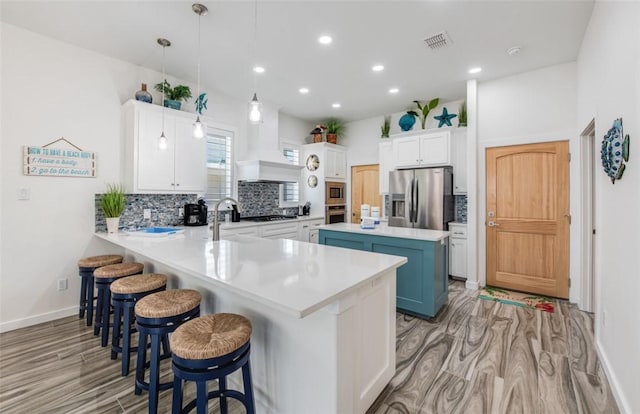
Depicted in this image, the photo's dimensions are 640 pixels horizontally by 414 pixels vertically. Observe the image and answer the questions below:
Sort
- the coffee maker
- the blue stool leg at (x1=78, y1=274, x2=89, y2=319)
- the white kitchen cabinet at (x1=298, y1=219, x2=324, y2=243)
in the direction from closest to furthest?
the blue stool leg at (x1=78, y1=274, x2=89, y2=319) < the coffee maker < the white kitchen cabinet at (x1=298, y1=219, x2=324, y2=243)

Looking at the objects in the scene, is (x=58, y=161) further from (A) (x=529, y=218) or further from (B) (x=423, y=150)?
(A) (x=529, y=218)

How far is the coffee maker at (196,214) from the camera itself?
3885 millimetres

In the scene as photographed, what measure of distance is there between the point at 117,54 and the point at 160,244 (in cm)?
246

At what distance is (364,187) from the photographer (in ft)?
19.8

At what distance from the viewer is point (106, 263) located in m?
2.83

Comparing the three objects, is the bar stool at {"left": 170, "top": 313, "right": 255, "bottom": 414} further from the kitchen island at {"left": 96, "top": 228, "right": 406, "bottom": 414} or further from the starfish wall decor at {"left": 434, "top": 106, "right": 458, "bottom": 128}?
the starfish wall decor at {"left": 434, "top": 106, "right": 458, "bottom": 128}

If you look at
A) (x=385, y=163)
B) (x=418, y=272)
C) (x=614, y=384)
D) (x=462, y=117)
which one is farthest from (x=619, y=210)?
(x=385, y=163)

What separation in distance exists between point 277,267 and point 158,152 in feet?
8.79

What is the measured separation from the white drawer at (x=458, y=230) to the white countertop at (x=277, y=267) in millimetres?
2951

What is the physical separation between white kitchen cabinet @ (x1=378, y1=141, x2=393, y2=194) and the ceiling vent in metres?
2.16

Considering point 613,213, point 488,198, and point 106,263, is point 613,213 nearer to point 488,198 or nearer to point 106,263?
point 488,198

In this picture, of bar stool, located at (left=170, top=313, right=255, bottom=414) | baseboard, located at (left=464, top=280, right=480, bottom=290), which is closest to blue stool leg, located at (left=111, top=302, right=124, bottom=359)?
bar stool, located at (left=170, top=313, right=255, bottom=414)

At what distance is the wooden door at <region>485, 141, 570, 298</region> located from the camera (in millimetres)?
3590

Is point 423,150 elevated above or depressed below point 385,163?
above
